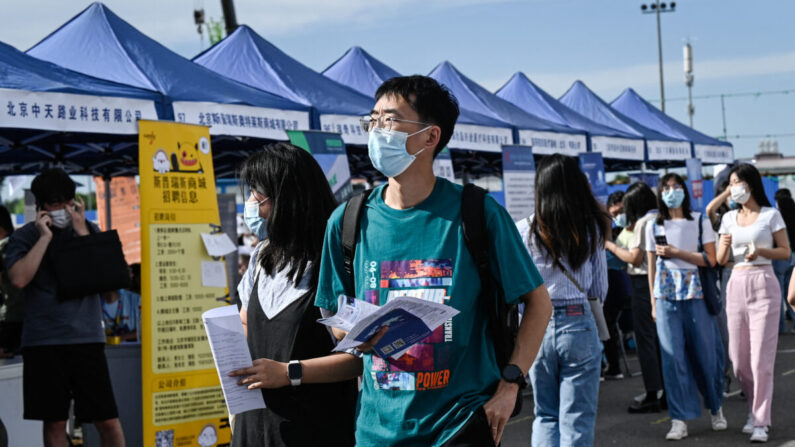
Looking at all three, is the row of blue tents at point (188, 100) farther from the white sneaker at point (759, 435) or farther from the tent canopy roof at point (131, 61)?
the white sneaker at point (759, 435)

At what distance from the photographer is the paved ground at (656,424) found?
731cm

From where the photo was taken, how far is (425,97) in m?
2.78

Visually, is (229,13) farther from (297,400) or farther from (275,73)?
(297,400)

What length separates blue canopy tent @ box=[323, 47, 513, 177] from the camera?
1262cm

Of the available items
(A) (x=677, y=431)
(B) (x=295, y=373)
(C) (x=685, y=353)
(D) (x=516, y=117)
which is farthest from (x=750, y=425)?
(D) (x=516, y=117)

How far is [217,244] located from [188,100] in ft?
5.59

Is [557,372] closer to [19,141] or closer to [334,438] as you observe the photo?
[334,438]

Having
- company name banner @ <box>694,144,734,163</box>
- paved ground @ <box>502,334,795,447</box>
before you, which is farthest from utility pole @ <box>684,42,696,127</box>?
paved ground @ <box>502,334,795,447</box>

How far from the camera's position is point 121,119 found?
7.56 metres

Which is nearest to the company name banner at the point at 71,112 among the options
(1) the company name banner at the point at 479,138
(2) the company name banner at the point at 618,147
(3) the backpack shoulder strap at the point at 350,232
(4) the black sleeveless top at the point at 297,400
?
(4) the black sleeveless top at the point at 297,400

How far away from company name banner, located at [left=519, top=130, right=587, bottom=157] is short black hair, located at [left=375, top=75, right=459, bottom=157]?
1087cm

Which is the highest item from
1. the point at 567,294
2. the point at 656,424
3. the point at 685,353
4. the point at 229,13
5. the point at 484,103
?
the point at 229,13

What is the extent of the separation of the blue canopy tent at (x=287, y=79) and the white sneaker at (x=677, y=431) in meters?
4.07

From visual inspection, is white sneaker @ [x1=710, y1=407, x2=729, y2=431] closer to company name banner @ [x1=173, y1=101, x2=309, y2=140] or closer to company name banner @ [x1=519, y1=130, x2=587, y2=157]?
company name banner @ [x1=173, y1=101, x2=309, y2=140]
